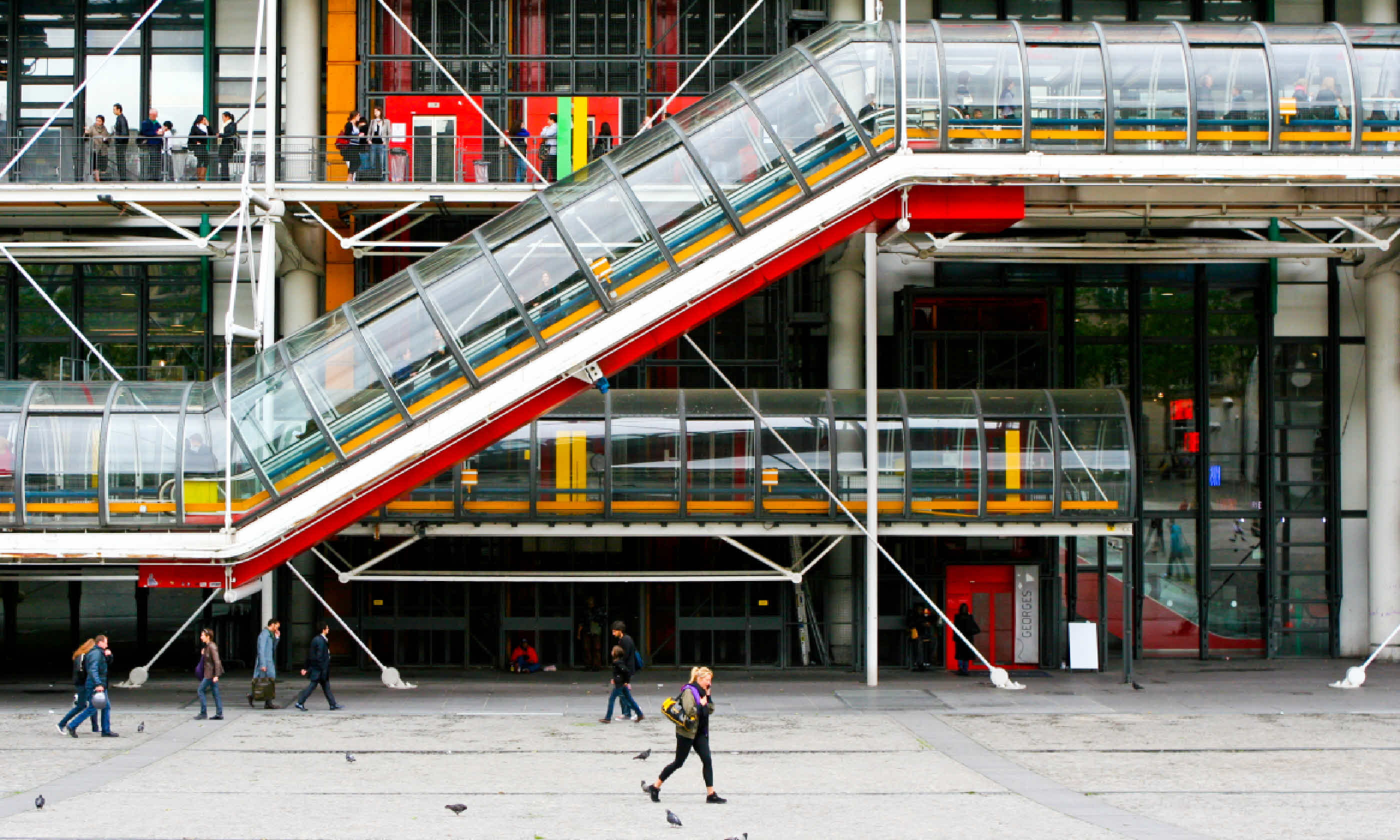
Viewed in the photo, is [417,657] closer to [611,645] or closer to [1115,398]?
[611,645]

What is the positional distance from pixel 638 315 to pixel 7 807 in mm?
10129

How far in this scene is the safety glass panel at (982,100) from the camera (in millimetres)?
21391

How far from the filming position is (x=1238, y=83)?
21.8 metres

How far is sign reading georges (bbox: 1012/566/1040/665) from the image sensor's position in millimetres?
26016

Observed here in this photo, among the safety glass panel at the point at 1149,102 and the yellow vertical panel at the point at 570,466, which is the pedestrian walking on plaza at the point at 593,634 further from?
the safety glass panel at the point at 1149,102

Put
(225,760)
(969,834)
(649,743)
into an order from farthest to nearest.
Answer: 1. (649,743)
2. (225,760)
3. (969,834)

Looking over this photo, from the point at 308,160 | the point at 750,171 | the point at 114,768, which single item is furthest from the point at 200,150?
the point at 114,768

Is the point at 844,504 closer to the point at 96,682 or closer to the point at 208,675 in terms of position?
the point at 208,675

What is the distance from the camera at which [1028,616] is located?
2605 cm

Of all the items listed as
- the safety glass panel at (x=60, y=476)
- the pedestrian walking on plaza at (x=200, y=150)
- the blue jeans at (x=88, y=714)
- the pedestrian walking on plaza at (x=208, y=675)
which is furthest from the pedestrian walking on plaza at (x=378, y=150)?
the blue jeans at (x=88, y=714)

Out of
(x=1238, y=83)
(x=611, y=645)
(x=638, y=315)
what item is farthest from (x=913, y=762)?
(x=1238, y=83)

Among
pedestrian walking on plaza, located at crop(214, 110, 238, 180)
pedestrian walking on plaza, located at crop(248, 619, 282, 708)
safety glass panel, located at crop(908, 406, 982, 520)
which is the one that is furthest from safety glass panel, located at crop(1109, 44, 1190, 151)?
pedestrian walking on plaza, located at crop(214, 110, 238, 180)

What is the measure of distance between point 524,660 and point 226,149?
406 inches

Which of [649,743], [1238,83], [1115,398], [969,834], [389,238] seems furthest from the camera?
[389,238]
